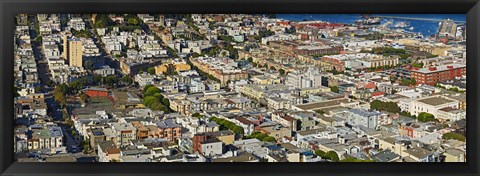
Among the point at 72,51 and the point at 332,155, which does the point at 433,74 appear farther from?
the point at 72,51

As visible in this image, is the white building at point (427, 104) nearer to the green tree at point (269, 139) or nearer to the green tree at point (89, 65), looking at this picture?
the green tree at point (269, 139)

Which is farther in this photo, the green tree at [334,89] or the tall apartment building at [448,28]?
the green tree at [334,89]

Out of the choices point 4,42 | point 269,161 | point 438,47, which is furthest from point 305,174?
point 4,42

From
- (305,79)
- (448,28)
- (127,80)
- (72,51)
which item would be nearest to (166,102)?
(127,80)

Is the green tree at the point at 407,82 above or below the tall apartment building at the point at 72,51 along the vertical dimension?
below

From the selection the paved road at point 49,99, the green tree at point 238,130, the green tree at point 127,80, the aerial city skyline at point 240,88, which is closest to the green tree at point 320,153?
the aerial city skyline at point 240,88

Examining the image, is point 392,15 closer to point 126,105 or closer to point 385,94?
point 385,94
